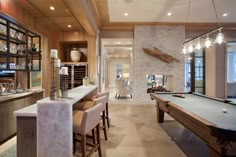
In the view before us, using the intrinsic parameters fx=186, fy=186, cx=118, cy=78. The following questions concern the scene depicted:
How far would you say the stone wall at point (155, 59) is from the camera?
27.1ft

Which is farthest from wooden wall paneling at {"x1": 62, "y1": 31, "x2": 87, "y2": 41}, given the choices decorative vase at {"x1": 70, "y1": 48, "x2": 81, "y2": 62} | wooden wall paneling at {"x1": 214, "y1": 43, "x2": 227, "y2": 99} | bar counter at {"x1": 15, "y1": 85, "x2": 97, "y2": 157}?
wooden wall paneling at {"x1": 214, "y1": 43, "x2": 227, "y2": 99}

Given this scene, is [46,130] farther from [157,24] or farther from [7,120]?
[157,24]

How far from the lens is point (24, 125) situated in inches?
84.2

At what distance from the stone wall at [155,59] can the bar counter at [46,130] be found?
633cm

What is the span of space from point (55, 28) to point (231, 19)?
272 inches

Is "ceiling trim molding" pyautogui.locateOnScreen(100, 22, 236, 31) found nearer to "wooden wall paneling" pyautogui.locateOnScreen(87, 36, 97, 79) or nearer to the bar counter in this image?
"wooden wall paneling" pyautogui.locateOnScreen(87, 36, 97, 79)

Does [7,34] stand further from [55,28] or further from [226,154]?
[226,154]

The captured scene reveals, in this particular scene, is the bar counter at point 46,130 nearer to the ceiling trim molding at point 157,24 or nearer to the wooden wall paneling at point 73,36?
the wooden wall paneling at point 73,36

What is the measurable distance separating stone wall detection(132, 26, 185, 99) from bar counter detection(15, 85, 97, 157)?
633cm

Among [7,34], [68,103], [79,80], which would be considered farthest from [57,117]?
[79,80]

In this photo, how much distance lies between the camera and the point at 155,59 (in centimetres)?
834

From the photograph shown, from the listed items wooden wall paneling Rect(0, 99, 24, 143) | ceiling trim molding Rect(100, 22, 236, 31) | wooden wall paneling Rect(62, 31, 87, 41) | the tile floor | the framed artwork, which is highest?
ceiling trim molding Rect(100, 22, 236, 31)

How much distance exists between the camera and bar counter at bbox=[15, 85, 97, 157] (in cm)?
211

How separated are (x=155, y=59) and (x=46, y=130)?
6849mm
